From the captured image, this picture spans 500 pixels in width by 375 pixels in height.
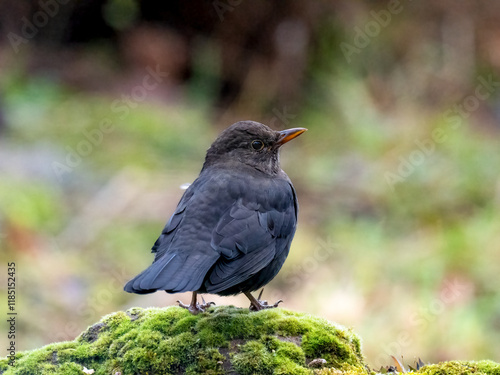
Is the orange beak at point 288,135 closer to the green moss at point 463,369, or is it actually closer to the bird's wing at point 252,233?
the bird's wing at point 252,233

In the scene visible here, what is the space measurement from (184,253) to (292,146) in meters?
6.48

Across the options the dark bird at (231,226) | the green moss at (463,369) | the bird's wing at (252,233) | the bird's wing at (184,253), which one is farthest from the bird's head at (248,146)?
the green moss at (463,369)

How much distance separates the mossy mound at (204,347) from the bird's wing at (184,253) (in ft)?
1.02

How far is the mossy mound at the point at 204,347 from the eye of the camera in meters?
3.62

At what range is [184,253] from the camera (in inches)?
161

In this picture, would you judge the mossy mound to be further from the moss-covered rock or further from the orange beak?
the orange beak

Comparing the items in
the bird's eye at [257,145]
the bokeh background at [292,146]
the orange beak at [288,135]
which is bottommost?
the bird's eye at [257,145]

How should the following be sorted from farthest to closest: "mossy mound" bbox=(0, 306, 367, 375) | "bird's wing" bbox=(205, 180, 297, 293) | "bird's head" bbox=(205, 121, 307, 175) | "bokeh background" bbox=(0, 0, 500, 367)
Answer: "bokeh background" bbox=(0, 0, 500, 367) < "bird's head" bbox=(205, 121, 307, 175) < "bird's wing" bbox=(205, 180, 297, 293) < "mossy mound" bbox=(0, 306, 367, 375)

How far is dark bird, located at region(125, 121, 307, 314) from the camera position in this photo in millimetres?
3953

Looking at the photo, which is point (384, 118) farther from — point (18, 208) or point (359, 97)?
point (18, 208)

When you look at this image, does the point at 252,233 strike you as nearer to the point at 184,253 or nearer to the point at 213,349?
the point at 184,253

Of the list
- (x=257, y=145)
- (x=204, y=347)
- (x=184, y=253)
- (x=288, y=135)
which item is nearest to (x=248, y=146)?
(x=257, y=145)

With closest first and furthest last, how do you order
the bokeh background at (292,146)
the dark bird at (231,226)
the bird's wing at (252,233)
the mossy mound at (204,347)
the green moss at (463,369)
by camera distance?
the green moss at (463,369) → the mossy mound at (204,347) → the dark bird at (231,226) → the bird's wing at (252,233) → the bokeh background at (292,146)

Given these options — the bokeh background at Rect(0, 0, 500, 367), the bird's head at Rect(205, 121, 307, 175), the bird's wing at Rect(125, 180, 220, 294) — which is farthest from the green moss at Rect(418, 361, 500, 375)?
A: the bokeh background at Rect(0, 0, 500, 367)
